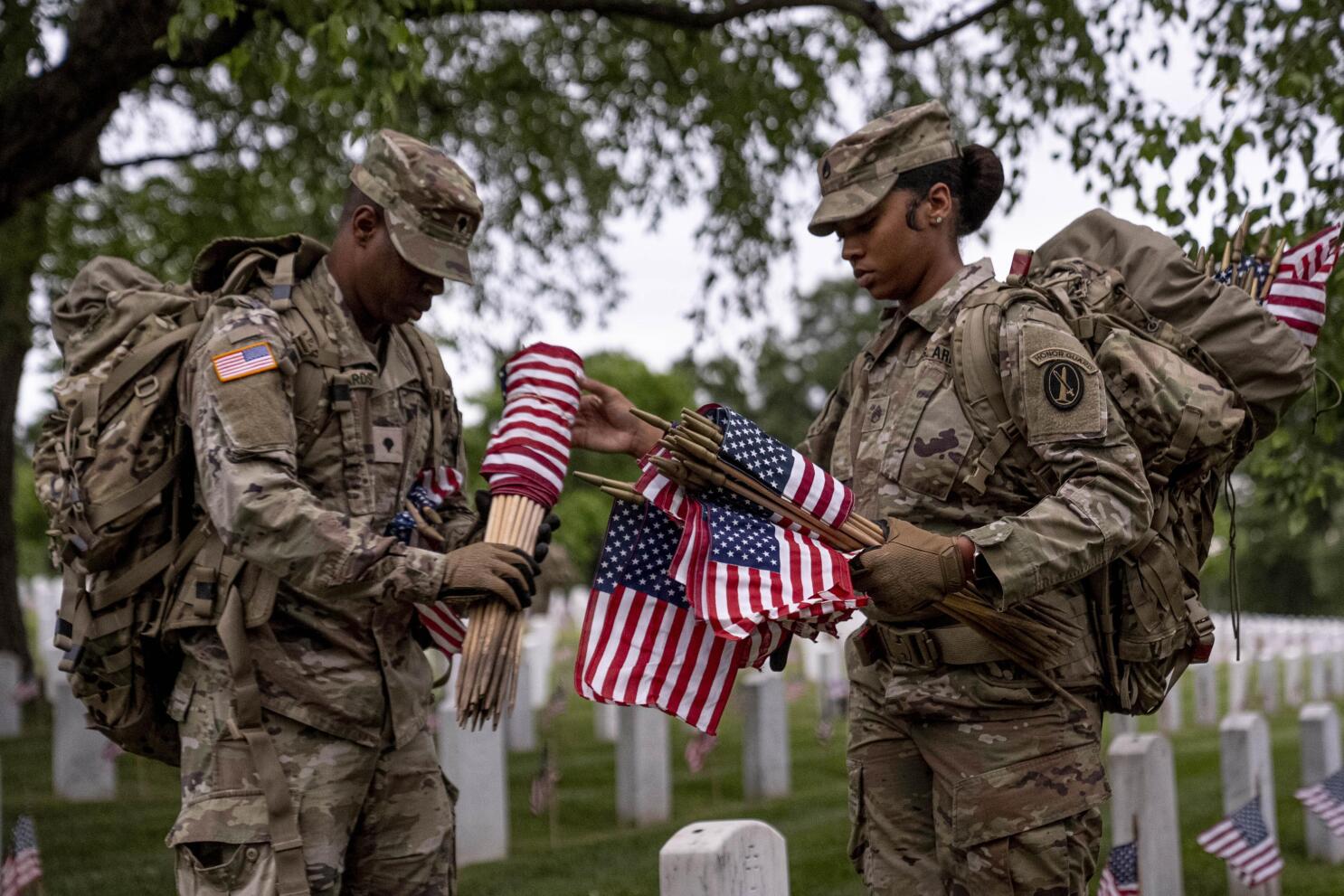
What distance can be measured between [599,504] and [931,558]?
52681mm

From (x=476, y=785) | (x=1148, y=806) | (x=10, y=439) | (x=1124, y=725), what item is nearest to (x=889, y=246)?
(x=1148, y=806)

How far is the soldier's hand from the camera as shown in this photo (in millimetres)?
4488

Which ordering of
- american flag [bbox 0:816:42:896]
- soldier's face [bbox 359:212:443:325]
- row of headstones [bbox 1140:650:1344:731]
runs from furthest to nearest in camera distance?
row of headstones [bbox 1140:650:1344:731] → american flag [bbox 0:816:42:896] → soldier's face [bbox 359:212:443:325]

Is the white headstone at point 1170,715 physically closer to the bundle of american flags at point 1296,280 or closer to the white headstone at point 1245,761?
the white headstone at point 1245,761

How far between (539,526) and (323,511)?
68cm

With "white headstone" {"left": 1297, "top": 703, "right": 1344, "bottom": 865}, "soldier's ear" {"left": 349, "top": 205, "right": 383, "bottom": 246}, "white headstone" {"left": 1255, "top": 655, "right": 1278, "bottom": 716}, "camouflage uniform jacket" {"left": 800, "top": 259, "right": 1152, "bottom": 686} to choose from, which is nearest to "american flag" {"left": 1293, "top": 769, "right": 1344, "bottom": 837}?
"white headstone" {"left": 1297, "top": 703, "right": 1344, "bottom": 865}

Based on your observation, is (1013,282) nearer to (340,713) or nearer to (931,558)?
(931,558)

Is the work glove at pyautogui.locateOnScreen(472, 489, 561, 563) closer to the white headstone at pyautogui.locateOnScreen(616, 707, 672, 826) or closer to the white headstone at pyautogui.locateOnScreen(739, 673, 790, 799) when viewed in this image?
the white headstone at pyautogui.locateOnScreen(616, 707, 672, 826)

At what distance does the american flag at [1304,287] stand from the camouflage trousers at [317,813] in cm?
270

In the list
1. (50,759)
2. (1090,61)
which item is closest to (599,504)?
(50,759)

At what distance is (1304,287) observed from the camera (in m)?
4.36

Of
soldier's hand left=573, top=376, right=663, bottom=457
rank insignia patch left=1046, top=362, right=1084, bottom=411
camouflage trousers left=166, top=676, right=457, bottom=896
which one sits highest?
soldier's hand left=573, top=376, right=663, bottom=457

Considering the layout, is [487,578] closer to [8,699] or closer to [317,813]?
[317,813]

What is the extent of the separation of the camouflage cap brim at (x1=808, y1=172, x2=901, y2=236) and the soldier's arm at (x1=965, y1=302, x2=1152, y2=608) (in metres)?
0.54
